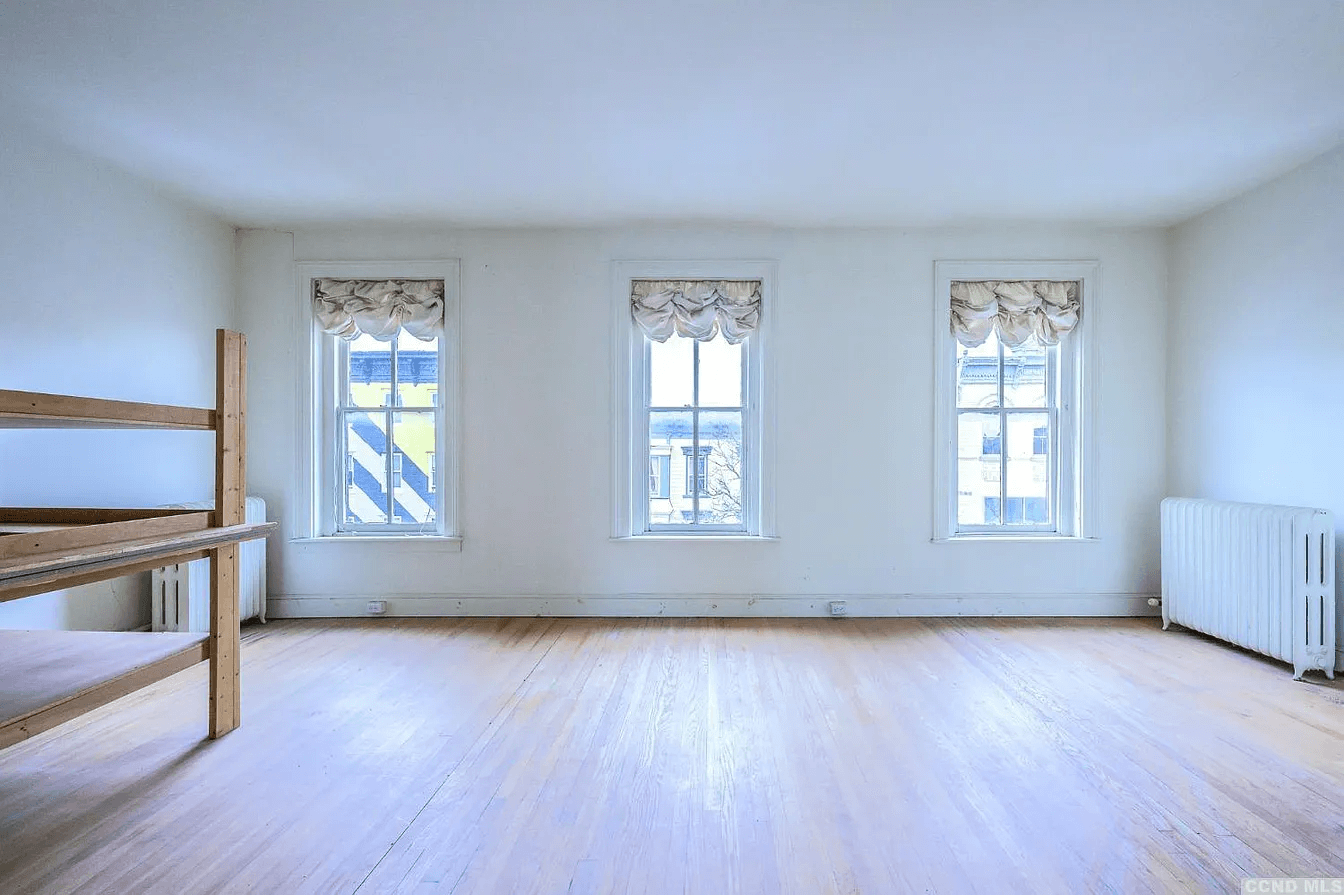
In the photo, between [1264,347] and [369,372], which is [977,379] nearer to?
[1264,347]

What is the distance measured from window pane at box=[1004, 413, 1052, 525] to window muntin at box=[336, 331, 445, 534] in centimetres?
431

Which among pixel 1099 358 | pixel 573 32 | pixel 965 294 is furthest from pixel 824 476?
pixel 573 32

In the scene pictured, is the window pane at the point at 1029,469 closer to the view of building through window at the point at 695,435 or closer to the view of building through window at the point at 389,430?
the view of building through window at the point at 695,435

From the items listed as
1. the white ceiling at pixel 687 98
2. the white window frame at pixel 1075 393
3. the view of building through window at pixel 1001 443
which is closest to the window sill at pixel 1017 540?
the white window frame at pixel 1075 393

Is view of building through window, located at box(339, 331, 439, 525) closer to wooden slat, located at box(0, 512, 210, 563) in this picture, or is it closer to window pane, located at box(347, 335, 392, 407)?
window pane, located at box(347, 335, 392, 407)

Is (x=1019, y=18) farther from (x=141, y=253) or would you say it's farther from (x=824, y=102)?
(x=141, y=253)

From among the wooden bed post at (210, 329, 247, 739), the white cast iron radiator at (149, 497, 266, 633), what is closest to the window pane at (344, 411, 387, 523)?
the white cast iron radiator at (149, 497, 266, 633)

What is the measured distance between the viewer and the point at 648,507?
5.20 m

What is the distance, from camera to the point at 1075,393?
514cm

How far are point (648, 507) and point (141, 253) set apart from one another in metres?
3.56

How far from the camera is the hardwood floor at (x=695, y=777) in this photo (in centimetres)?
201

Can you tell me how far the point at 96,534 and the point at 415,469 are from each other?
2.91 m

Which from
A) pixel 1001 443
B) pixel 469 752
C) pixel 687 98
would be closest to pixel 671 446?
pixel 1001 443

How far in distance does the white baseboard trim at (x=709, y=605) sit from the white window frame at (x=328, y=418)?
47cm
